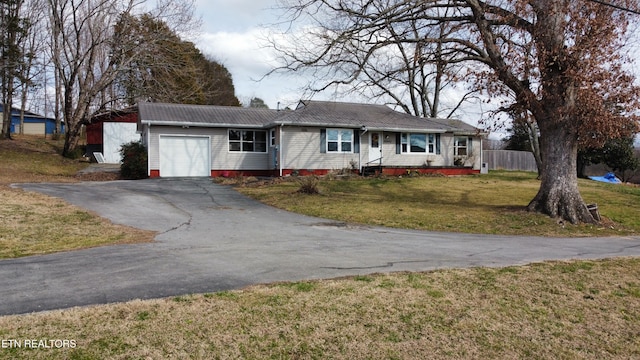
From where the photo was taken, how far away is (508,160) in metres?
40.3

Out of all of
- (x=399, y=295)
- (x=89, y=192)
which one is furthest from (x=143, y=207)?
(x=399, y=295)

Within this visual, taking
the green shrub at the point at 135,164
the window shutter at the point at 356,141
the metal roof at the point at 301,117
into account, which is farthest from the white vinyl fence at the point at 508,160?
the green shrub at the point at 135,164

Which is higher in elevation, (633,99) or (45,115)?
(45,115)

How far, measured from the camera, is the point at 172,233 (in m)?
9.98

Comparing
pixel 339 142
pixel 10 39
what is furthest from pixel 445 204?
pixel 10 39

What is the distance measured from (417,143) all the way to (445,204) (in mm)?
11381

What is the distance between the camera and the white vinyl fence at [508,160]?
3959cm

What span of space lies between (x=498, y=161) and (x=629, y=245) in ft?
102

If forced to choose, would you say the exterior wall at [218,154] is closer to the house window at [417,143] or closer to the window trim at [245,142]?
the window trim at [245,142]

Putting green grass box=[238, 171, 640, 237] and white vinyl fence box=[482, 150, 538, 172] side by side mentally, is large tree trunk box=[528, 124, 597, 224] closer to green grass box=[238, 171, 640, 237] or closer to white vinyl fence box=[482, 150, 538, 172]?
green grass box=[238, 171, 640, 237]

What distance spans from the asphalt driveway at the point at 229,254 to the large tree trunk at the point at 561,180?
2725 millimetres

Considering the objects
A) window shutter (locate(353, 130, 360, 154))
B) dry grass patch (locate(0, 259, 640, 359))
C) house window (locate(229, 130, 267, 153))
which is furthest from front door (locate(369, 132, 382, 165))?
dry grass patch (locate(0, 259, 640, 359))

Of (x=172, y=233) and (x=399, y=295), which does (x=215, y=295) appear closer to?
(x=399, y=295)

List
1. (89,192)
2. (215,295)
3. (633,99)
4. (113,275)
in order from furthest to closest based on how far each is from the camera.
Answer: (89,192) < (633,99) < (113,275) < (215,295)
